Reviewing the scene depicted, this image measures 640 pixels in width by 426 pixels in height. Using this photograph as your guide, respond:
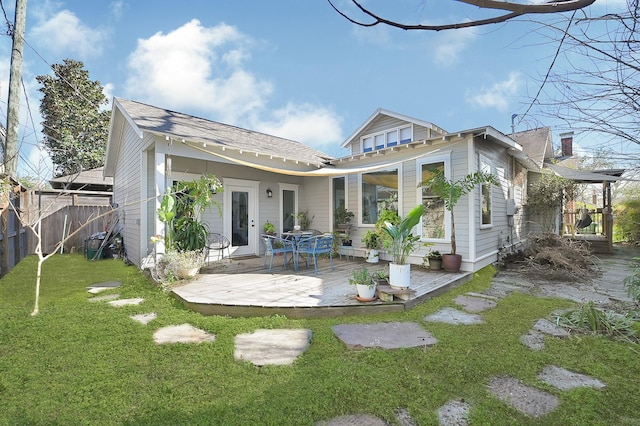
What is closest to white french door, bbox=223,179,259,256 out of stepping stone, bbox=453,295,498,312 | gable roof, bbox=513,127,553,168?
stepping stone, bbox=453,295,498,312

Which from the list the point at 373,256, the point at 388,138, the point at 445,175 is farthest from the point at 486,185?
the point at 388,138

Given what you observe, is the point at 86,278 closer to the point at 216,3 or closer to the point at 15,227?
the point at 15,227

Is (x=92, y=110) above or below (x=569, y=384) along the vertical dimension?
above

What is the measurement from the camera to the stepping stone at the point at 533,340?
3174 millimetres

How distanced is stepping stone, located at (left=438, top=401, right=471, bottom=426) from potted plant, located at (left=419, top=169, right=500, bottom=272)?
4.56 meters

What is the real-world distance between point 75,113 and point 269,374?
23843 millimetres

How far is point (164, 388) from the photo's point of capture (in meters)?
2.34

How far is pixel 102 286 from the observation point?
589 centimetres

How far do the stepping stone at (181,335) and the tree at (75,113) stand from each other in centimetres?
1943

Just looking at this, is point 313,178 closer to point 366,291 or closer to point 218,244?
point 218,244

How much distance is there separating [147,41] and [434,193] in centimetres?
1120

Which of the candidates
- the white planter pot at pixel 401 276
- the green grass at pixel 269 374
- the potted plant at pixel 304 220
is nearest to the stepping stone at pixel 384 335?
the green grass at pixel 269 374

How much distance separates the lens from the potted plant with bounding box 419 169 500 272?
6.19 meters

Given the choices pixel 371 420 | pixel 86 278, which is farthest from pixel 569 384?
pixel 86 278
